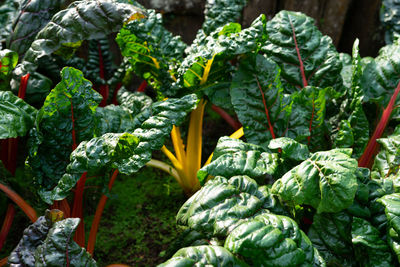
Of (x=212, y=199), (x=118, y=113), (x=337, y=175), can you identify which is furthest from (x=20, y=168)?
(x=337, y=175)

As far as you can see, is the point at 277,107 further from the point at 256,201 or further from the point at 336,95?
the point at 256,201

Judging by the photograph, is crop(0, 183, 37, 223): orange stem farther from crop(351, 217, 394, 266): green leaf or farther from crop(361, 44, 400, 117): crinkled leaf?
crop(361, 44, 400, 117): crinkled leaf

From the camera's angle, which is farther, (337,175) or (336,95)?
(336,95)

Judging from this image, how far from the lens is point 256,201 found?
128 centimetres

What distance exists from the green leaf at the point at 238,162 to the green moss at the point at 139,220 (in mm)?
499

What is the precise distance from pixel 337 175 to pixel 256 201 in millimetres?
279

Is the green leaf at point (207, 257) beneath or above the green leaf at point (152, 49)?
beneath

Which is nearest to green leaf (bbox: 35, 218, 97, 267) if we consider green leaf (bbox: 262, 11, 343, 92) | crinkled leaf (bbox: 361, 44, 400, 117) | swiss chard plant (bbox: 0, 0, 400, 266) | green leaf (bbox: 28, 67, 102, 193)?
swiss chard plant (bbox: 0, 0, 400, 266)

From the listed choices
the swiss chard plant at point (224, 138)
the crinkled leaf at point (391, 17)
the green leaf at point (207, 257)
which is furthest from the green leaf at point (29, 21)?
the crinkled leaf at point (391, 17)

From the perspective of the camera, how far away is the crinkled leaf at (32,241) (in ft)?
4.06

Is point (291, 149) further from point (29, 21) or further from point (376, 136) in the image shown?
point (29, 21)

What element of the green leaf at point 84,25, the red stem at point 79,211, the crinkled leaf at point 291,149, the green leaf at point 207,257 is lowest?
the red stem at point 79,211

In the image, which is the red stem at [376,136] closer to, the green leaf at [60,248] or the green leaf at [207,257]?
the green leaf at [207,257]

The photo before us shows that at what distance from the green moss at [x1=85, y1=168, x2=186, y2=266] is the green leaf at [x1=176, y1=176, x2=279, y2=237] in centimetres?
54
